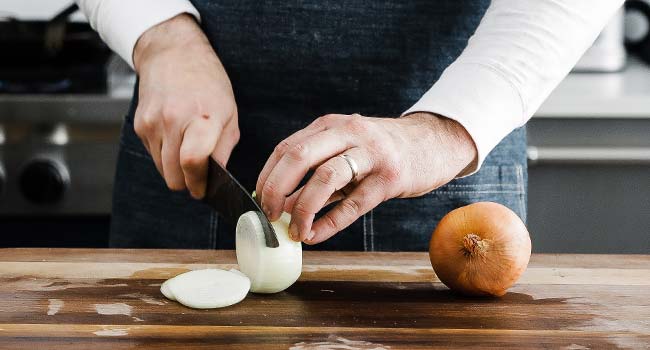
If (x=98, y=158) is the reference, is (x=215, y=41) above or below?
above

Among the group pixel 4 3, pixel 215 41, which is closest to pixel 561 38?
pixel 215 41

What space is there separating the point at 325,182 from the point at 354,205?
6 cm

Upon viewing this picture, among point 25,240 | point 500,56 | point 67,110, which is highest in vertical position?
point 500,56

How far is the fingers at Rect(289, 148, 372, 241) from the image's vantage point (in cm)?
84

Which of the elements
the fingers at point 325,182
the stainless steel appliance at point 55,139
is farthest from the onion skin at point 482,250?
the stainless steel appliance at point 55,139

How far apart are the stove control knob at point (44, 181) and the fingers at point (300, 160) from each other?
0.96m

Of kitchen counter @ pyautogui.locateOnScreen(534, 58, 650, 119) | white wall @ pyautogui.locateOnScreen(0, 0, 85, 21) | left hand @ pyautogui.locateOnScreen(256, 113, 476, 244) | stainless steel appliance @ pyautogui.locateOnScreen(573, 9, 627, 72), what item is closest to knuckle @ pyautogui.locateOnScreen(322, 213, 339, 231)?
left hand @ pyautogui.locateOnScreen(256, 113, 476, 244)

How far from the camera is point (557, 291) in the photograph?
0.96 metres

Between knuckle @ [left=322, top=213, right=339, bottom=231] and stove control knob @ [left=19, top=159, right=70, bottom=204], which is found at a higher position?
knuckle @ [left=322, top=213, right=339, bottom=231]

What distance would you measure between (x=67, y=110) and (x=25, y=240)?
11.6 inches

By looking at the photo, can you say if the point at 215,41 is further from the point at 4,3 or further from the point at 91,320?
the point at 4,3

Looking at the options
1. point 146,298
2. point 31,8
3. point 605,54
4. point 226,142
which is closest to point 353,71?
point 226,142

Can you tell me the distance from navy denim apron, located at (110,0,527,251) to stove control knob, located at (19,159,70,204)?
0.65 meters

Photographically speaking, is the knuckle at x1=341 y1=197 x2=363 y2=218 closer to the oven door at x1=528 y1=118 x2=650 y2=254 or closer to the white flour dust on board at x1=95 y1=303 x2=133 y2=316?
the white flour dust on board at x1=95 y1=303 x2=133 y2=316
